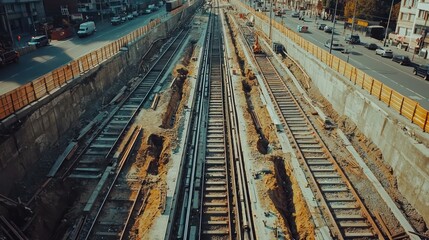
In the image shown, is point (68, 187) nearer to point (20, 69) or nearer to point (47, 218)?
point (47, 218)

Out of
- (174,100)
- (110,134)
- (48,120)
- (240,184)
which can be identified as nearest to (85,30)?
(174,100)

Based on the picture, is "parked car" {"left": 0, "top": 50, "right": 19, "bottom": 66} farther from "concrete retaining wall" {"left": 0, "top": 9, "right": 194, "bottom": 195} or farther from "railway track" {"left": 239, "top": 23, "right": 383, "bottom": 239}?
"railway track" {"left": 239, "top": 23, "right": 383, "bottom": 239}

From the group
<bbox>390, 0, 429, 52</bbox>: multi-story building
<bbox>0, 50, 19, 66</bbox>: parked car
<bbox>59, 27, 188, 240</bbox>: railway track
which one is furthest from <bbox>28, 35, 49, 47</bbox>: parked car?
<bbox>390, 0, 429, 52</bbox>: multi-story building

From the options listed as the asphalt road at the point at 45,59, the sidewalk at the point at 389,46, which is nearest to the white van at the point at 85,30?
the asphalt road at the point at 45,59

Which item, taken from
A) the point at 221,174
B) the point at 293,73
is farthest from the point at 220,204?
the point at 293,73

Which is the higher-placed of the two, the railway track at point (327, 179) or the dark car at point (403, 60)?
the dark car at point (403, 60)

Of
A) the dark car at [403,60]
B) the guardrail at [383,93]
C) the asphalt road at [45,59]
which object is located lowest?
the dark car at [403,60]

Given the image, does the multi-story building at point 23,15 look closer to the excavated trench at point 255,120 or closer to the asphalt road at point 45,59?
the asphalt road at point 45,59
